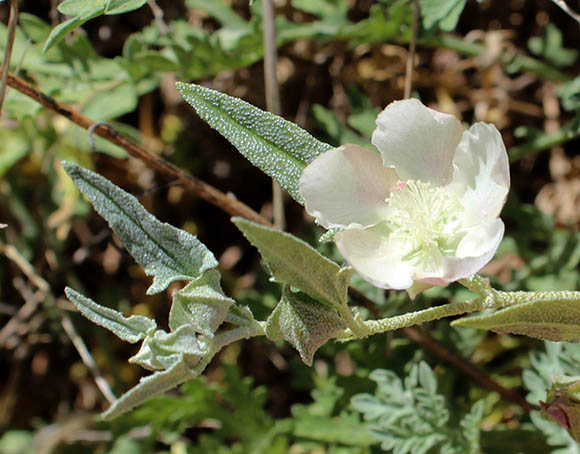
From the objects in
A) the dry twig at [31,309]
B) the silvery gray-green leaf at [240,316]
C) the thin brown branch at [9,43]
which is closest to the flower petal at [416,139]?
the silvery gray-green leaf at [240,316]

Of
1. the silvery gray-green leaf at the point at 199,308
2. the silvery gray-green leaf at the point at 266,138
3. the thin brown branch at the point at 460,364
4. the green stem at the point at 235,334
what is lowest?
the thin brown branch at the point at 460,364

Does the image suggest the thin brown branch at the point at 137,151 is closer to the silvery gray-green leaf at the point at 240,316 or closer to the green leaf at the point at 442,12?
the silvery gray-green leaf at the point at 240,316

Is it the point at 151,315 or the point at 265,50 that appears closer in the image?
the point at 265,50

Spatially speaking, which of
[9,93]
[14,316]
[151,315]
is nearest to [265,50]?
[9,93]

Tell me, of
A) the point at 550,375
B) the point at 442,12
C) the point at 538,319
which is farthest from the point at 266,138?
the point at 550,375

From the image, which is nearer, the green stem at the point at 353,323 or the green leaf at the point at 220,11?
the green stem at the point at 353,323

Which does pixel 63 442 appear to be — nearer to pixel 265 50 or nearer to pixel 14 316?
pixel 14 316

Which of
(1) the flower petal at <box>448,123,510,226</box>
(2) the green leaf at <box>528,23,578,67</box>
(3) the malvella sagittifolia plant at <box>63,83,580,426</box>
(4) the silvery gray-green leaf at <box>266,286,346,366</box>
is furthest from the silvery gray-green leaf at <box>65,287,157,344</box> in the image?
(2) the green leaf at <box>528,23,578,67</box>
